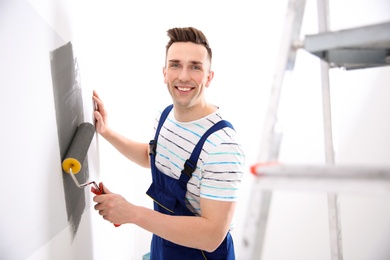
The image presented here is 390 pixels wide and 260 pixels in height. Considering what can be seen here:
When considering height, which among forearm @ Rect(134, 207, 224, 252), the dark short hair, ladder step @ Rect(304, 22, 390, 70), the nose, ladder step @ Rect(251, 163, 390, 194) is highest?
the dark short hair

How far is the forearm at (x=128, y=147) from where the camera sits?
131 cm

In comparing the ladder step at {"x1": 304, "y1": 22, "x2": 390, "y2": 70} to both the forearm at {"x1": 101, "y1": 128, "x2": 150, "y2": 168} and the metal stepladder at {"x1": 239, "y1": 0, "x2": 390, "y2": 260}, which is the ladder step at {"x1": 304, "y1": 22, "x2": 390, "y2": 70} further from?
the forearm at {"x1": 101, "y1": 128, "x2": 150, "y2": 168}

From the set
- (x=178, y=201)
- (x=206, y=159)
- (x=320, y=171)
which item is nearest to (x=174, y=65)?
(x=206, y=159)

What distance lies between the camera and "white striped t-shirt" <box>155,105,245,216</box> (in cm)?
105

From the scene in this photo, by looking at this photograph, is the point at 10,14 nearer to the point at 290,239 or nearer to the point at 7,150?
the point at 7,150

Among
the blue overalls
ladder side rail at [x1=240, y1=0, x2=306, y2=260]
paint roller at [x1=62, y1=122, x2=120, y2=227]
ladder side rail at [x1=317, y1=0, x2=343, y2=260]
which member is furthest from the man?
ladder side rail at [x1=240, y1=0, x2=306, y2=260]

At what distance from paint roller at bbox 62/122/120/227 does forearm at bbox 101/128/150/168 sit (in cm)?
28

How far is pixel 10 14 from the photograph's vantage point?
66 cm

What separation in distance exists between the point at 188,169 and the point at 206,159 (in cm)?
7

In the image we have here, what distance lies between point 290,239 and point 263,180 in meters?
1.61

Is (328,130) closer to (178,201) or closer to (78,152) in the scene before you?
(178,201)

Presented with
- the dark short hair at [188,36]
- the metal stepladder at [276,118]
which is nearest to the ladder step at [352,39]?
the metal stepladder at [276,118]

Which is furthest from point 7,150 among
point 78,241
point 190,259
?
point 190,259

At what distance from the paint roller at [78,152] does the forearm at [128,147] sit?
0.28 m
